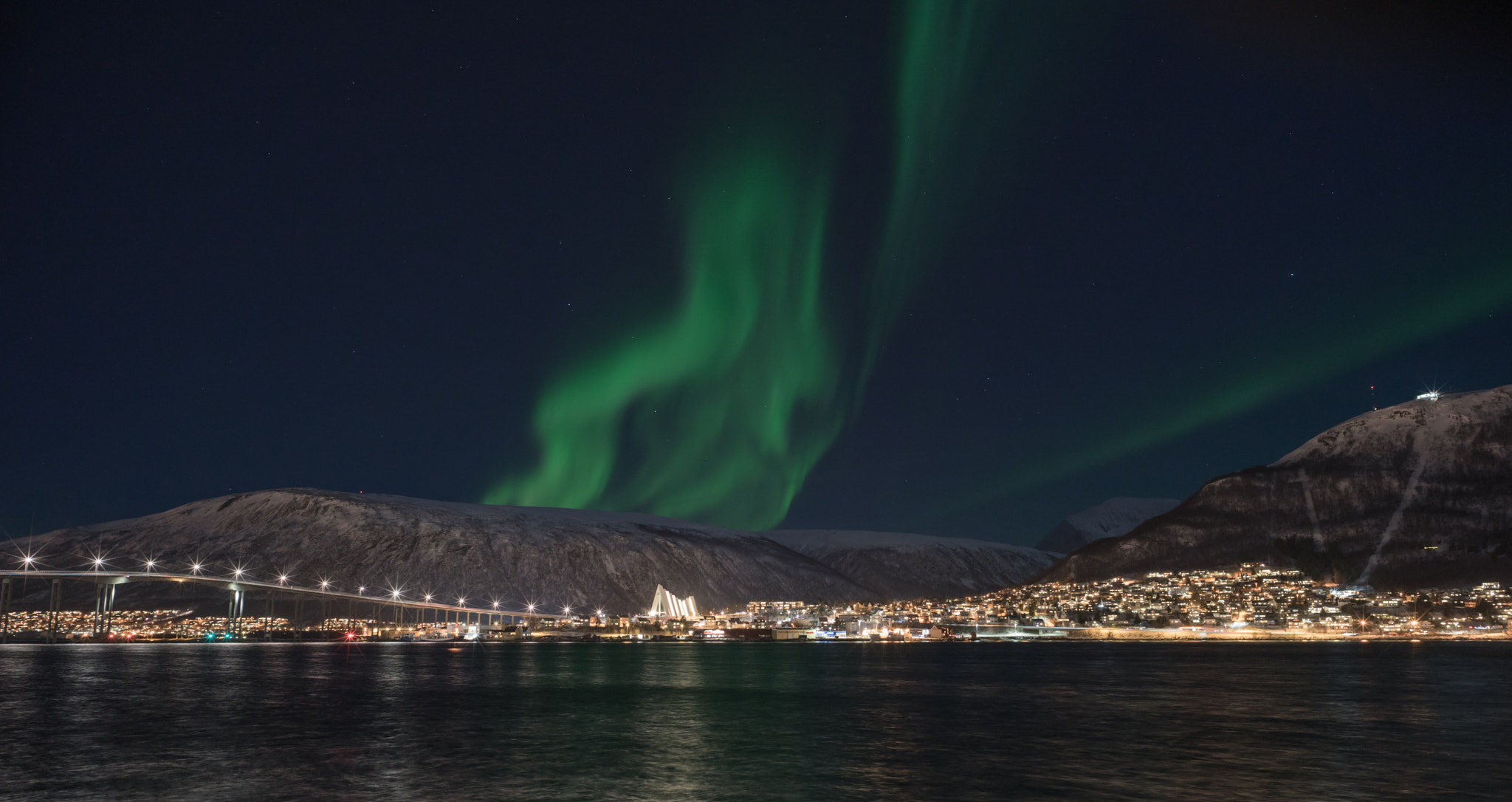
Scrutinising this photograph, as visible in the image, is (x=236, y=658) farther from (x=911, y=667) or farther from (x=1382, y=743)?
(x=1382, y=743)

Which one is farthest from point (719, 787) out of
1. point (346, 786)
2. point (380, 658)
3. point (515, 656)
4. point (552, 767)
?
point (515, 656)

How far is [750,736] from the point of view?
58.7 meters

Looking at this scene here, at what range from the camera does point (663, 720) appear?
67125mm

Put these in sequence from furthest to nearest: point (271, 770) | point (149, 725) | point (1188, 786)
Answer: point (149, 725) → point (271, 770) → point (1188, 786)

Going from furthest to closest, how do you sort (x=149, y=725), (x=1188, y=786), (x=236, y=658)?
(x=236, y=658), (x=149, y=725), (x=1188, y=786)

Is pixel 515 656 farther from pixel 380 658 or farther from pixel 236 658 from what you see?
pixel 236 658

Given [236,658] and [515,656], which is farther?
[515,656]

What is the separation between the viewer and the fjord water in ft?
131

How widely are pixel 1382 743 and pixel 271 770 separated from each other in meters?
53.9

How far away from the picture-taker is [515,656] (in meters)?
175

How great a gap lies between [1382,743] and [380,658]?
13992cm

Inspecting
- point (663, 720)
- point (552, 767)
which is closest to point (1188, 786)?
point (552, 767)

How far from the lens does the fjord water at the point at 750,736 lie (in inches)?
1577

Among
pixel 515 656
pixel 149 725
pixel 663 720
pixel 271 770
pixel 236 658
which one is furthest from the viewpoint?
pixel 515 656
